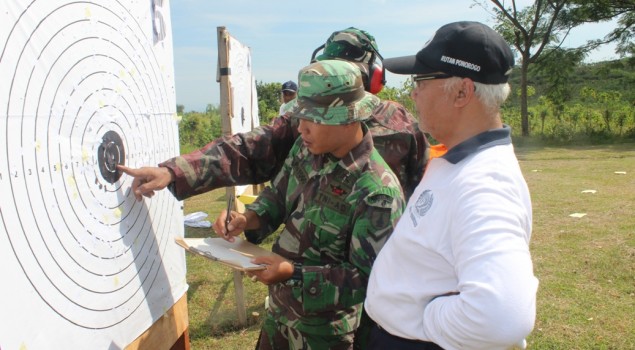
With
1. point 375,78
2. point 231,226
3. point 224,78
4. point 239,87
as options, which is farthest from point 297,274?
point 239,87

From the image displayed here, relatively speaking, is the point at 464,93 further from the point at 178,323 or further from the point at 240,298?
the point at 240,298

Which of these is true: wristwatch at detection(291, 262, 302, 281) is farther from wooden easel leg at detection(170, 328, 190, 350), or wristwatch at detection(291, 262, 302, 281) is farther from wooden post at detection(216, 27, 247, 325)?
wooden post at detection(216, 27, 247, 325)

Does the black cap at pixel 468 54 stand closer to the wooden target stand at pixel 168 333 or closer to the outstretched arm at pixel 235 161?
the outstretched arm at pixel 235 161

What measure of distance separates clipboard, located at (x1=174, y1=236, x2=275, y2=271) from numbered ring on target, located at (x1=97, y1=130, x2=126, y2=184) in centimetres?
32

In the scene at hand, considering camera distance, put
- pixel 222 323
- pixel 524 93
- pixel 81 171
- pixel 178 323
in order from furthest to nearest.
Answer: pixel 524 93
pixel 222 323
pixel 178 323
pixel 81 171

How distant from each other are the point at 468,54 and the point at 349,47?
1.39 metres

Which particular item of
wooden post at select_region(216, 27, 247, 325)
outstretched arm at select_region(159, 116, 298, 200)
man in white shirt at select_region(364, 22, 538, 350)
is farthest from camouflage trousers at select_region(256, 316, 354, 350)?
wooden post at select_region(216, 27, 247, 325)

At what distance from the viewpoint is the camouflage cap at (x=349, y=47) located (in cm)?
251

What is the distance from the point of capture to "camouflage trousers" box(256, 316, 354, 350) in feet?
5.96

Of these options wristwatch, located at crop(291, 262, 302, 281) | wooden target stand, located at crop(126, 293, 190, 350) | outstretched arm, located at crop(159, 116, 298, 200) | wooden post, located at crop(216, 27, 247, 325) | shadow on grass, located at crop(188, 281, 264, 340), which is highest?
wooden post, located at crop(216, 27, 247, 325)

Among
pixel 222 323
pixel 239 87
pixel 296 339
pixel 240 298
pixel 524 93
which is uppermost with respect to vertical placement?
pixel 524 93

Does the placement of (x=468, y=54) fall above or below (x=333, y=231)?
above

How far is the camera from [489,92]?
3.92 feet

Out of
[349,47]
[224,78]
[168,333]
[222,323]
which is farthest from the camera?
[222,323]
